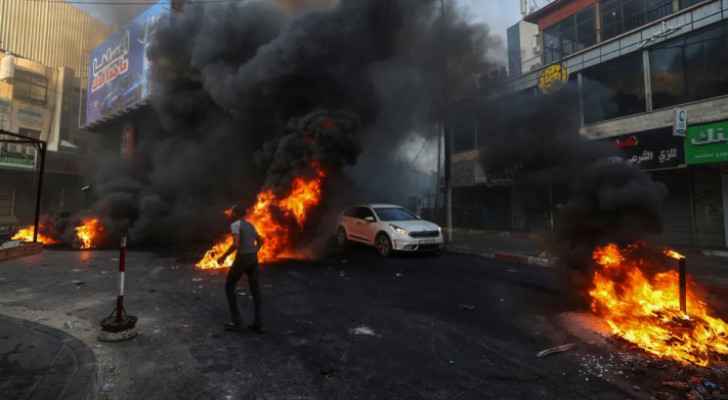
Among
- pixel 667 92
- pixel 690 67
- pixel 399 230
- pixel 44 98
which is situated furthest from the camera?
pixel 44 98

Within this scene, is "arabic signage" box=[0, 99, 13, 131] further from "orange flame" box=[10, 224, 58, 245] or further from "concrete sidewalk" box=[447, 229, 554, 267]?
"concrete sidewalk" box=[447, 229, 554, 267]

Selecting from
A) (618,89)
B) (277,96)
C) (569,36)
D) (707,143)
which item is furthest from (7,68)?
(707,143)

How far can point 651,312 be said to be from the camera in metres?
4.69

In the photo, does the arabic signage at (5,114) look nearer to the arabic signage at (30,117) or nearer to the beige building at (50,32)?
the arabic signage at (30,117)

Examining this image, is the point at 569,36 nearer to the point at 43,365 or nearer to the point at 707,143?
the point at 707,143

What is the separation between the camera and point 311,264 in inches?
372

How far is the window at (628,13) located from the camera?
524 inches

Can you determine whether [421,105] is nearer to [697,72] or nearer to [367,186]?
[367,186]

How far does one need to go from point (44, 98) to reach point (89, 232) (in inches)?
837

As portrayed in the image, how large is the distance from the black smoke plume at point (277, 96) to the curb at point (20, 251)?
350cm

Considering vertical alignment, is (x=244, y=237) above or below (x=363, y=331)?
above

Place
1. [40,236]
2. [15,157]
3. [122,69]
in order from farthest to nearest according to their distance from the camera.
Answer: [122,69] < [15,157] < [40,236]

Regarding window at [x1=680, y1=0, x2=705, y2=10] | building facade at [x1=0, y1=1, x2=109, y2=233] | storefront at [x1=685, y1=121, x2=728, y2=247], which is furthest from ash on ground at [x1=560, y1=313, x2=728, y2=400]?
building facade at [x1=0, y1=1, x2=109, y2=233]

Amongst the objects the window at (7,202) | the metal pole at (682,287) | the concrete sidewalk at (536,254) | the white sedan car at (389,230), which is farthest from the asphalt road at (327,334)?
the window at (7,202)
